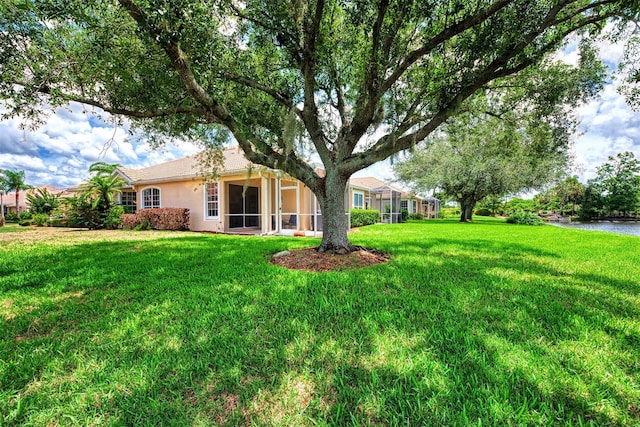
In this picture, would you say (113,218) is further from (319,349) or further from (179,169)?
(319,349)

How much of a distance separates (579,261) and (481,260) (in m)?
2.29

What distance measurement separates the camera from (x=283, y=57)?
645cm

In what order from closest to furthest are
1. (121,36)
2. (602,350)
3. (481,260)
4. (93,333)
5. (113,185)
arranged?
(602,350) < (93,333) < (121,36) < (481,260) < (113,185)

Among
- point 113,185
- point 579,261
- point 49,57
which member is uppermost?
point 49,57

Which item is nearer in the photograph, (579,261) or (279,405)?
(279,405)

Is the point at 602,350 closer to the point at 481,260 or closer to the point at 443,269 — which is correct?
the point at 443,269

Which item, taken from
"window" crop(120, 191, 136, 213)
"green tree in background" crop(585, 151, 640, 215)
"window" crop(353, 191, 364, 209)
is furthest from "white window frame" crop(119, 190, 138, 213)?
"green tree in background" crop(585, 151, 640, 215)

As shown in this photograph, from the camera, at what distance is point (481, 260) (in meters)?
6.21

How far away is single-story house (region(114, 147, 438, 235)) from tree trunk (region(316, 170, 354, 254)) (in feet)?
16.8

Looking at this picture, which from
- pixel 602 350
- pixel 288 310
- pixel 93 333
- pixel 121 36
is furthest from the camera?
pixel 121 36

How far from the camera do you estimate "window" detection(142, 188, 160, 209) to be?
48.8 feet

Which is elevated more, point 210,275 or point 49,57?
point 49,57

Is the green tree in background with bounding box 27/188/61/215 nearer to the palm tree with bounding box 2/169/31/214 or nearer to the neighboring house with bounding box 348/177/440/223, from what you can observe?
the palm tree with bounding box 2/169/31/214

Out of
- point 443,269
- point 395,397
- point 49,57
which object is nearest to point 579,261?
point 443,269
